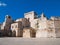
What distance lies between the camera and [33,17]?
40438 mm

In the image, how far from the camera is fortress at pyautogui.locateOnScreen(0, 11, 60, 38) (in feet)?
90.5

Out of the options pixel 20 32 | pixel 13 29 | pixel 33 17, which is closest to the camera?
pixel 20 32

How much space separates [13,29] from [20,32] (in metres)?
3.57

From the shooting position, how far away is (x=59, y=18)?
27.6m

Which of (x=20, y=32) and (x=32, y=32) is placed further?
(x=20, y=32)

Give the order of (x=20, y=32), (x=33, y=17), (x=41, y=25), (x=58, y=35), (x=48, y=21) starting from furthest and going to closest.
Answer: (x=33, y=17)
(x=20, y=32)
(x=41, y=25)
(x=48, y=21)
(x=58, y=35)

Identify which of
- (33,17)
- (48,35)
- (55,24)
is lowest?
(48,35)

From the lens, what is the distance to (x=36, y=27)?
3528 cm

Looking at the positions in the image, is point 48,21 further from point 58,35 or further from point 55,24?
point 58,35

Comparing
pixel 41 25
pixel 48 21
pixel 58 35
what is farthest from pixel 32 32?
pixel 58 35

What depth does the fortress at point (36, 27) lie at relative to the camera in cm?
2758

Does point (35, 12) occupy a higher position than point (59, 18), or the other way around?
point (35, 12)

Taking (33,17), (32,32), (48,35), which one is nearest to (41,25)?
(32,32)

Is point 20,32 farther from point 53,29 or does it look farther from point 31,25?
point 53,29
